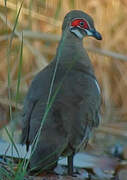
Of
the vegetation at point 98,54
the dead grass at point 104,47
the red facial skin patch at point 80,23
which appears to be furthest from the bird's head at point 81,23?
the dead grass at point 104,47

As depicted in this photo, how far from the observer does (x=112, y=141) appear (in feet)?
20.2

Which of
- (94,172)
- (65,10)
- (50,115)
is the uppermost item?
(65,10)

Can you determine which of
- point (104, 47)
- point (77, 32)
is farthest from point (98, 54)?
point (77, 32)

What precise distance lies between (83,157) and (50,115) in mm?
873

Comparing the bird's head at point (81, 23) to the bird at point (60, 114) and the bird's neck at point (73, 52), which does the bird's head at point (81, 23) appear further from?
the bird at point (60, 114)

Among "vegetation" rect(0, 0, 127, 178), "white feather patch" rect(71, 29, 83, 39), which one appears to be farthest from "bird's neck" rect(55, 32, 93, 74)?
"vegetation" rect(0, 0, 127, 178)

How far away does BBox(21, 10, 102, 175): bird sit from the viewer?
377cm

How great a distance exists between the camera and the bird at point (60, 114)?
3766 millimetres

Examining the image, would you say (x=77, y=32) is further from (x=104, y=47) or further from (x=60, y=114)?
(x=104, y=47)

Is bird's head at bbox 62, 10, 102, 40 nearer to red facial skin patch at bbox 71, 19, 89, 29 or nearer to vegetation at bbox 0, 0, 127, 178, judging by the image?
red facial skin patch at bbox 71, 19, 89, 29

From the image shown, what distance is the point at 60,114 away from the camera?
12.7ft

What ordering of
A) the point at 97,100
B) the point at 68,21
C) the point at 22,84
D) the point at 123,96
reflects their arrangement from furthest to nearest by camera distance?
the point at 123,96 < the point at 22,84 < the point at 68,21 < the point at 97,100

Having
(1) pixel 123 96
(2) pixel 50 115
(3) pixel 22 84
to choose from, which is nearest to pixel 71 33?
(2) pixel 50 115

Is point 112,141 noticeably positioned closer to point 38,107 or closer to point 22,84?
point 22,84
